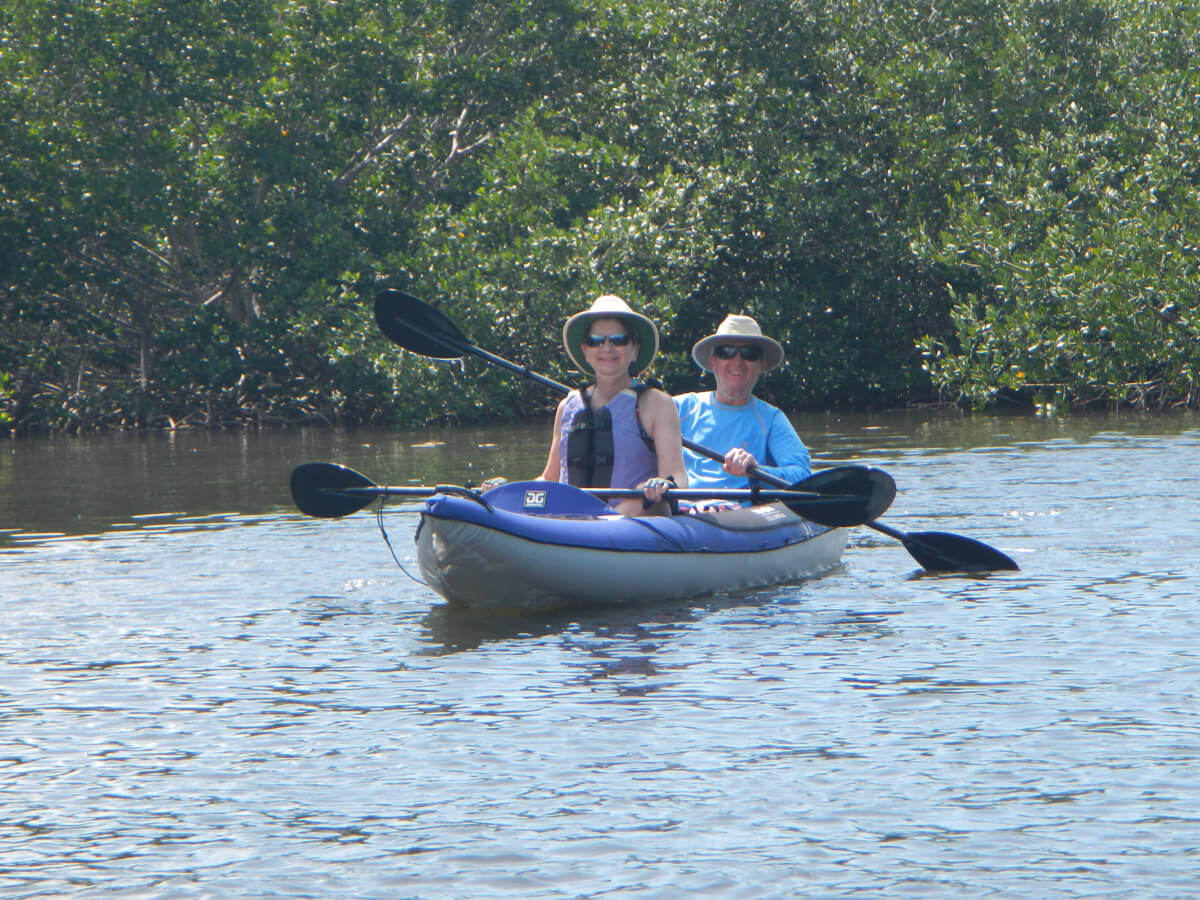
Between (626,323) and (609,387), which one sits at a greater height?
(626,323)

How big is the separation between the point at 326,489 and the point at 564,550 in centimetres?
135

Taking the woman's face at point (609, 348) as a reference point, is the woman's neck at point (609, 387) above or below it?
below

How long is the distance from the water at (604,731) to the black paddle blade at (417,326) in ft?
4.07

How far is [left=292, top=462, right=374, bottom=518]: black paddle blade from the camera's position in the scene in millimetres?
8195

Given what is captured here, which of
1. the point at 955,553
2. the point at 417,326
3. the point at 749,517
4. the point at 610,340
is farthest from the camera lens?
the point at 417,326

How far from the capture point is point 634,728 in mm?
5562

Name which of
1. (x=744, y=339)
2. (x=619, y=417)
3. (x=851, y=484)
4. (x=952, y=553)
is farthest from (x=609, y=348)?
(x=952, y=553)

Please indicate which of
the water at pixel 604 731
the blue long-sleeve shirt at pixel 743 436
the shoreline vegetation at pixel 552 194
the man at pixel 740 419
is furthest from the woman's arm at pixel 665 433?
the shoreline vegetation at pixel 552 194

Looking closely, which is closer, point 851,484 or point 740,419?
point 851,484

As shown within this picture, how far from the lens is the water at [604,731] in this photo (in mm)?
4219

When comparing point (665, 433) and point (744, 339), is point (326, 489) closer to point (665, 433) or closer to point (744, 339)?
point (665, 433)

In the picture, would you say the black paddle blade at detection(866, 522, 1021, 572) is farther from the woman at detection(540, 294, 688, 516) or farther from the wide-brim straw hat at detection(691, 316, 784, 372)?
the woman at detection(540, 294, 688, 516)

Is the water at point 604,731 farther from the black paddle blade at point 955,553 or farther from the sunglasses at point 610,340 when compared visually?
the sunglasses at point 610,340

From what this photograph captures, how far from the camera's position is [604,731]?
553cm
